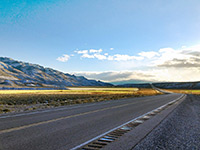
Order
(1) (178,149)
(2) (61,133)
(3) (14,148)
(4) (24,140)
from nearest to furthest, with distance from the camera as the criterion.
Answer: (3) (14,148), (1) (178,149), (4) (24,140), (2) (61,133)

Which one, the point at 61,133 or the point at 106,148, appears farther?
the point at 61,133

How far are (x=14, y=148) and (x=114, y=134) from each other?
365 cm

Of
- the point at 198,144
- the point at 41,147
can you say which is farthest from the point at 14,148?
the point at 198,144

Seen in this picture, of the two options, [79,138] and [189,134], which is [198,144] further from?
[79,138]

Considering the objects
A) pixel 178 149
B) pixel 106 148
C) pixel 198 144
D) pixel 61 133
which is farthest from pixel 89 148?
pixel 198 144

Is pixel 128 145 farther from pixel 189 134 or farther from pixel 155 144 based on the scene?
pixel 189 134

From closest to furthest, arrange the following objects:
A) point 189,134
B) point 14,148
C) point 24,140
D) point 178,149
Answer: point 14,148, point 178,149, point 24,140, point 189,134

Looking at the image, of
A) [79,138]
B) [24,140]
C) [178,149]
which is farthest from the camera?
[79,138]

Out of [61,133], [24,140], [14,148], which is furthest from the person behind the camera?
[61,133]

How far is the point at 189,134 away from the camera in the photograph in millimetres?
7742

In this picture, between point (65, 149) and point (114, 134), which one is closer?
point (65, 149)

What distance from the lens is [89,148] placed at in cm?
555

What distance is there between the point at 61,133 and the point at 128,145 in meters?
2.65

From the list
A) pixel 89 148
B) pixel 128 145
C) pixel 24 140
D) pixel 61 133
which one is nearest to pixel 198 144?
pixel 128 145
